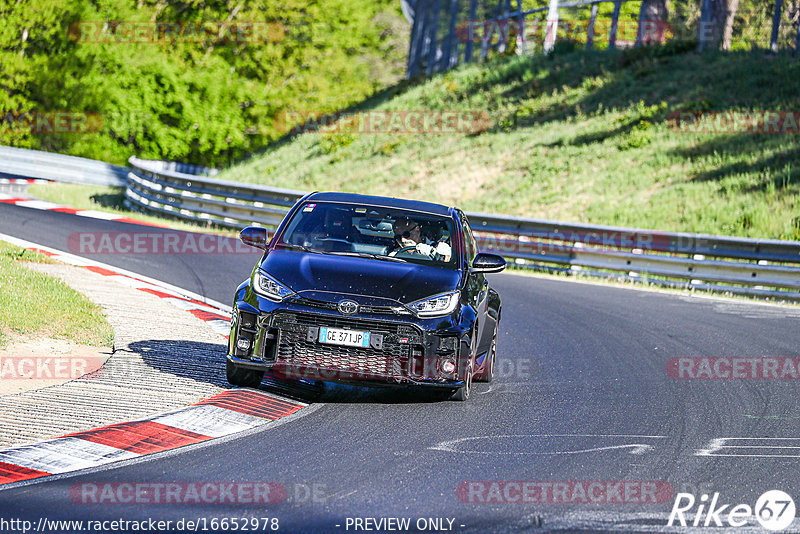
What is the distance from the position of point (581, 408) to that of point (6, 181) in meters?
26.2

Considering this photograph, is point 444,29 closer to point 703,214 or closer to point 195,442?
point 703,214

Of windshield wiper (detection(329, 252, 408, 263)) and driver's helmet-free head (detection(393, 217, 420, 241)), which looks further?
driver's helmet-free head (detection(393, 217, 420, 241))

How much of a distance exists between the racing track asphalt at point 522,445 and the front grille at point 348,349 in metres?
0.35

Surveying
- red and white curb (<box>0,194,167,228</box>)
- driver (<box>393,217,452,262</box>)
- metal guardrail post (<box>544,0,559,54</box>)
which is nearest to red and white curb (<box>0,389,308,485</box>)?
driver (<box>393,217,452,262</box>)

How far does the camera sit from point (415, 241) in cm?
932

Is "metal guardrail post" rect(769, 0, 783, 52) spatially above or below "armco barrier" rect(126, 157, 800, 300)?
above

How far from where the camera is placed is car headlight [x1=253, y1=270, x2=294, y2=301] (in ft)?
27.1

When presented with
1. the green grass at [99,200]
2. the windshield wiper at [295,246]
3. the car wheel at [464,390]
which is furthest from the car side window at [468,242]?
the green grass at [99,200]

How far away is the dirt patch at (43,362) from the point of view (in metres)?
8.34

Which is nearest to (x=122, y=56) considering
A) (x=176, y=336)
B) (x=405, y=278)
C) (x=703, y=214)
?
(x=703, y=214)

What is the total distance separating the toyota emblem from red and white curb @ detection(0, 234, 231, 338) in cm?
348

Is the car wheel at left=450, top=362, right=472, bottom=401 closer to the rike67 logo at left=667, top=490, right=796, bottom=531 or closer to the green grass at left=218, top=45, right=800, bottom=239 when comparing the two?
the rike67 logo at left=667, top=490, right=796, bottom=531

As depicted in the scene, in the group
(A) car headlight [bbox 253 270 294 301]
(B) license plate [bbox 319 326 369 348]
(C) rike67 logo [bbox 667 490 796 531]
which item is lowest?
(C) rike67 logo [bbox 667 490 796 531]

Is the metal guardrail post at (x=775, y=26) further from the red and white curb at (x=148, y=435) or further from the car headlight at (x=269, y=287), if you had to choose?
the red and white curb at (x=148, y=435)
